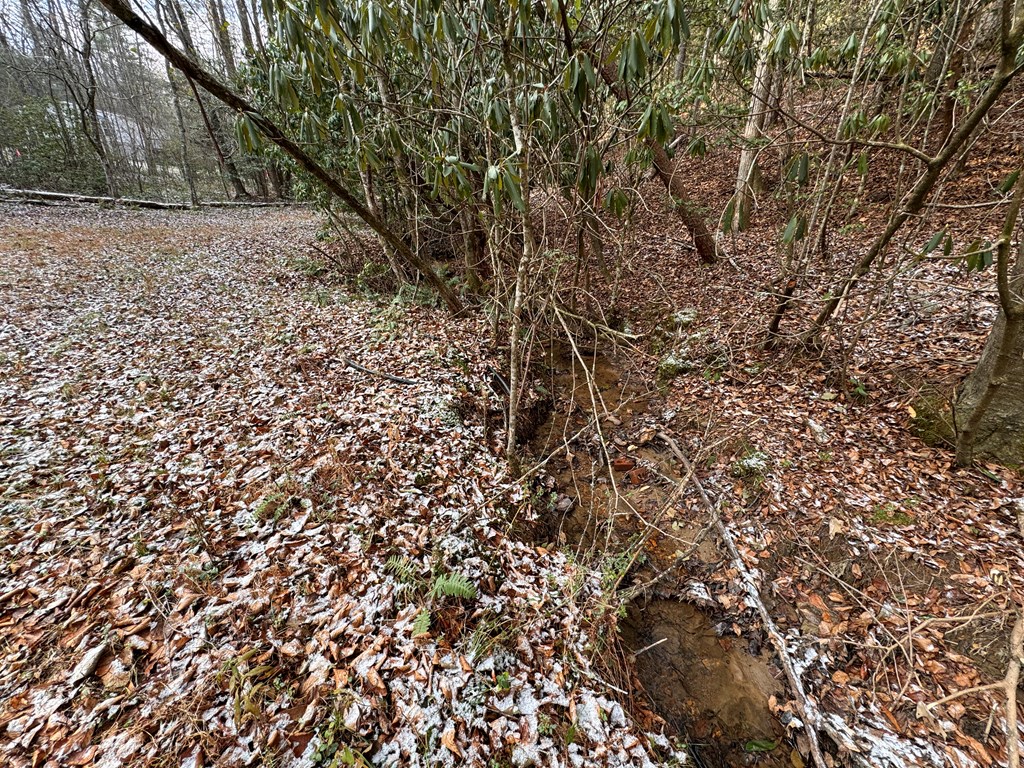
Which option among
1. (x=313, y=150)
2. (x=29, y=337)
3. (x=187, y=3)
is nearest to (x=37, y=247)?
(x=29, y=337)

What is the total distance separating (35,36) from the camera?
61.0 feet

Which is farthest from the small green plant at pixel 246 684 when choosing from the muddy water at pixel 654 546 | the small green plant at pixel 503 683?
the muddy water at pixel 654 546

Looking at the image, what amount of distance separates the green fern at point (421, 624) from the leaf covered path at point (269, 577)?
0.02 meters

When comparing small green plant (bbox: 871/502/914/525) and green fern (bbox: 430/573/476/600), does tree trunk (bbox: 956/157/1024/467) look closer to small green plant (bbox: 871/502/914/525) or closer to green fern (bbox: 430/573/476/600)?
small green plant (bbox: 871/502/914/525)

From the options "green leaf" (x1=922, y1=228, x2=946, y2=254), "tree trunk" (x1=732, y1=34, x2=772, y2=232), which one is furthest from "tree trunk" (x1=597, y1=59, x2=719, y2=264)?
"green leaf" (x1=922, y1=228, x2=946, y2=254)

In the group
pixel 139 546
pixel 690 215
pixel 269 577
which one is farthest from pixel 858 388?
A: pixel 139 546

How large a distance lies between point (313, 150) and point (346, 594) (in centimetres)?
836

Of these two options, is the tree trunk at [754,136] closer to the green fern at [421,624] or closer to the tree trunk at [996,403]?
the tree trunk at [996,403]

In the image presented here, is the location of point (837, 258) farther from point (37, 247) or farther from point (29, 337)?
point (37, 247)

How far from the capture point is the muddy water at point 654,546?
9.59 ft

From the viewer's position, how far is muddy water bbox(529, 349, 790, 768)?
2922 millimetres

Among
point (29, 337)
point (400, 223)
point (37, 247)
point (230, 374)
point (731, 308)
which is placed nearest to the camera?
point (230, 374)

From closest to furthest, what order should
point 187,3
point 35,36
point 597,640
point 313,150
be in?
point 597,640 → point 313,150 → point 187,3 → point 35,36

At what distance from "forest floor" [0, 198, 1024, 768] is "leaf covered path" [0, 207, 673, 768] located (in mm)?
19
